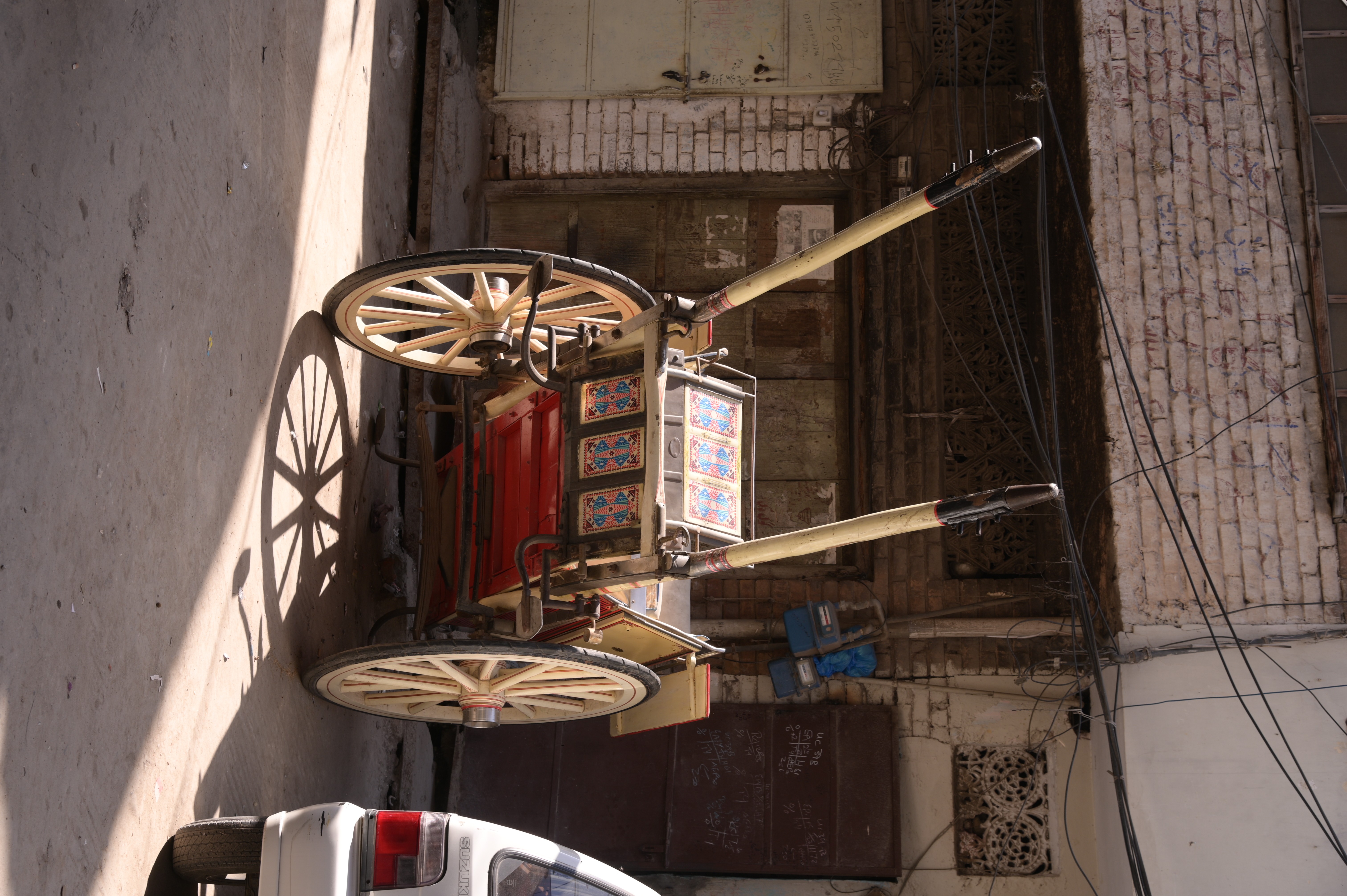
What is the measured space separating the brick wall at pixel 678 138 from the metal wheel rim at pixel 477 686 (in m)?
4.30

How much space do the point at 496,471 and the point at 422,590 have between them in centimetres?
72

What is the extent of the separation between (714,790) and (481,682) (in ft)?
8.43

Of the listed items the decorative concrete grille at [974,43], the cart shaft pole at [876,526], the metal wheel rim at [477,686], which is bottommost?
the metal wheel rim at [477,686]

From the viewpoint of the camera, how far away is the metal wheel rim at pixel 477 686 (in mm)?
4621

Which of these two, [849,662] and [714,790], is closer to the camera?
[714,790]

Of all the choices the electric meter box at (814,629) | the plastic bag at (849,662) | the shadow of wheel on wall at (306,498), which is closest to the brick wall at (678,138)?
the shadow of wheel on wall at (306,498)

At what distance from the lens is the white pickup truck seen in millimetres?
3699

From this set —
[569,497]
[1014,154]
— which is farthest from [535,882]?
[1014,154]

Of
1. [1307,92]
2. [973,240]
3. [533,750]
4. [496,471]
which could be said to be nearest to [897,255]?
[973,240]

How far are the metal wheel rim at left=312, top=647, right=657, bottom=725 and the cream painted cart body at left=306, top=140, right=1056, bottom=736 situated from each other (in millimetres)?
14

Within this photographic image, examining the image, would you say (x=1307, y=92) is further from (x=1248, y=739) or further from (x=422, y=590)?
(x=422, y=590)

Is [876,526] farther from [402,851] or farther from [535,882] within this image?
[402,851]

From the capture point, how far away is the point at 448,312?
5781mm

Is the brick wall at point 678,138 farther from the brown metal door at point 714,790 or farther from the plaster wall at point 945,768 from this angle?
the brown metal door at point 714,790
